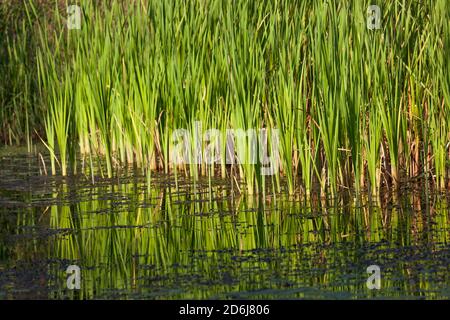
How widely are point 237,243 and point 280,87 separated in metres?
1.62

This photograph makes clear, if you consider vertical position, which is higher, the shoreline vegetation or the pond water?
the shoreline vegetation

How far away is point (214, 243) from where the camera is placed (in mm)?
6012

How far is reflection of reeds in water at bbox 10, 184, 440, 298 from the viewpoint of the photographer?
5.09 m

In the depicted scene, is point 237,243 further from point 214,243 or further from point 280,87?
point 280,87

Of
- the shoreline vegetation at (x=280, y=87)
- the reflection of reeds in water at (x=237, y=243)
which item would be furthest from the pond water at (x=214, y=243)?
the shoreline vegetation at (x=280, y=87)

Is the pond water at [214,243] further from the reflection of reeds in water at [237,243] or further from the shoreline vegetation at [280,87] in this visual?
the shoreline vegetation at [280,87]

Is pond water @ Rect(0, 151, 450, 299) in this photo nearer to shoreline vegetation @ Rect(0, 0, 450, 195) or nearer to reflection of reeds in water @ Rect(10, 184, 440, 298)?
reflection of reeds in water @ Rect(10, 184, 440, 298)

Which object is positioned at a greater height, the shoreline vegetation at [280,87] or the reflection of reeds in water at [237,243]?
the shoreline vegetation at [280,87]

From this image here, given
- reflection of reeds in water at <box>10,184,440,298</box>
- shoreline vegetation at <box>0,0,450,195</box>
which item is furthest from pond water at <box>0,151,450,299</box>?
shoreline vegetation at <box>0,0,450,195</box>

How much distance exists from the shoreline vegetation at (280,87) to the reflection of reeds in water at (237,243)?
37cm

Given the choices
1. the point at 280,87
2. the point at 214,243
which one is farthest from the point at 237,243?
the point at 280,87

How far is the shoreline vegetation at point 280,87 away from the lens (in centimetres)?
711

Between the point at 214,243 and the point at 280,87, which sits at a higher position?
the point at 280,87

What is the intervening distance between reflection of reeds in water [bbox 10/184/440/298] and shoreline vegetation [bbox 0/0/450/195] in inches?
14.5
